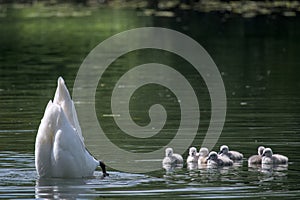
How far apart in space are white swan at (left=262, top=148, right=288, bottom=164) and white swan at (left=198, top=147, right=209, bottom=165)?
0.94 metres

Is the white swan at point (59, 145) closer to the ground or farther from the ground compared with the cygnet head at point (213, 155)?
farther from the ground

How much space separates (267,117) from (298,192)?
6657 millimetres

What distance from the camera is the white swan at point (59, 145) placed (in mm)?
12508

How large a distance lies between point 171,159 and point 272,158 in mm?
1547

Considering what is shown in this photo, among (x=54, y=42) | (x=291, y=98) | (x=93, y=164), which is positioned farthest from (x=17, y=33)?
(x=93, y=164)

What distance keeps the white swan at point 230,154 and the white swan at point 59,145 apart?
2.36 metres

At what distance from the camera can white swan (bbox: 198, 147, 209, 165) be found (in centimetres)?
1422

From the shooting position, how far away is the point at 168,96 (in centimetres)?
2236

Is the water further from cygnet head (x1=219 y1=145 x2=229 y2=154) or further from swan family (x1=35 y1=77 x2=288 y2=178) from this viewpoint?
cygnet head (x1=219 y1=145 x2=229 y2=154)

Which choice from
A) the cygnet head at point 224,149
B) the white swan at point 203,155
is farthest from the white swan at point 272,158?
the white swan at point 203,155

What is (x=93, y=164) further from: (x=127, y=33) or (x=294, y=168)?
(x=127, y=33)

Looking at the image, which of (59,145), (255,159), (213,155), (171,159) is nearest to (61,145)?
(59,145)

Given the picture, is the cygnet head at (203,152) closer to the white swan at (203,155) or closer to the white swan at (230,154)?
the white swan at (203,155)

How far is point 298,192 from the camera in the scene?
12.0 metres
